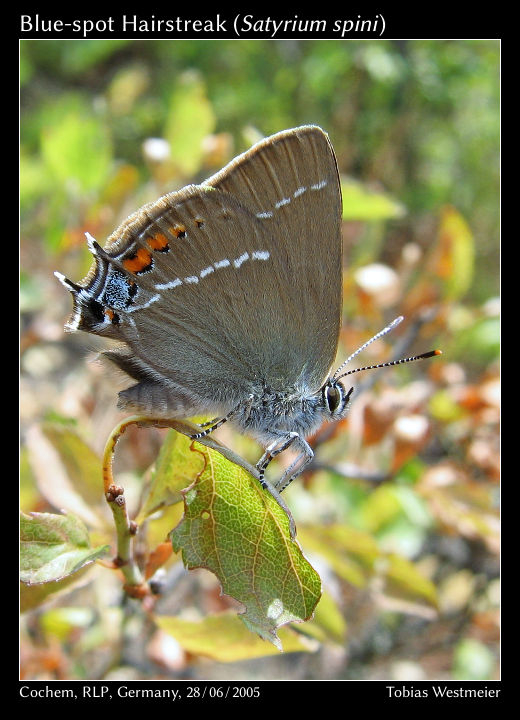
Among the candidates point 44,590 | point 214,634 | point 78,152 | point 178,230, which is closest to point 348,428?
point 214,634

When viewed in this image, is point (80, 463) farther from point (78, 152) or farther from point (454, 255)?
point (454, 255)

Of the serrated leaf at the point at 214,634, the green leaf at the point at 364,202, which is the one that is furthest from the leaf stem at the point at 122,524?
the green leaf at the point at 364,202

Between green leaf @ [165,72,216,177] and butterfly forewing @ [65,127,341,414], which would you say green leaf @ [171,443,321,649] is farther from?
green leaf @ [165,72,216,177]

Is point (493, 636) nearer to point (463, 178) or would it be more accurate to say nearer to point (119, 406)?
point (119, 406)

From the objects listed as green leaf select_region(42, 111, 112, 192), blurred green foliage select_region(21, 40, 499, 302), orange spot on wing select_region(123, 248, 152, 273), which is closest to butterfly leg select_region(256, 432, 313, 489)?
orange spot on wing select_region(123, 248, 152, 273)

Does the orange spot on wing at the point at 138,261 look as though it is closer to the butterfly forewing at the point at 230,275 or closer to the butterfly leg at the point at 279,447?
the butterfly forewing at the point at 230,275
